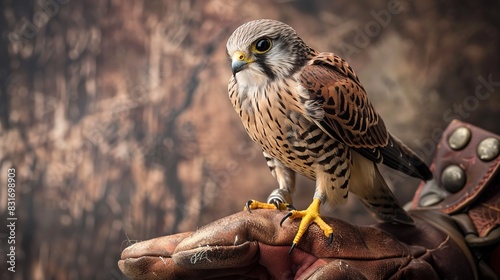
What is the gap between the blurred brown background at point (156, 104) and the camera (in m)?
1.81

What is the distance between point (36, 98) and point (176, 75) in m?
0.50

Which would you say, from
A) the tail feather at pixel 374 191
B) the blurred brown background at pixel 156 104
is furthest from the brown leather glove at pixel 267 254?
the blurred brown background at pixel 156 104

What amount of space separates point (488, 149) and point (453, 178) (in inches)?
4.6

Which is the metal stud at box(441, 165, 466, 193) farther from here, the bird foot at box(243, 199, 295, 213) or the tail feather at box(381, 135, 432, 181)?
the bird foot at box(243, 199, 295, 213)

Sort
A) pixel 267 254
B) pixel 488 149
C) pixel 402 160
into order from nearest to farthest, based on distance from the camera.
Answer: pixel 267 254, pixel 402 160, pixel 488 149

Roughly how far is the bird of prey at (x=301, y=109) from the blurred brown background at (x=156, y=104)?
0.75m

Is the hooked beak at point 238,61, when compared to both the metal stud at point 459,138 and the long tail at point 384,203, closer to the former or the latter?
the long tail at point 384,203

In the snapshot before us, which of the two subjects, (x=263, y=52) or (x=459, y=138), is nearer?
(x=263, y=52)

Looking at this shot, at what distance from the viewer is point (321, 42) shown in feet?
6.00

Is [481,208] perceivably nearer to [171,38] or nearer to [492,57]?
[492,57]

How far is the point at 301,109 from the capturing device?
1004 millimetres

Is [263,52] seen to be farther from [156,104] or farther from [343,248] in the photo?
[156,104]

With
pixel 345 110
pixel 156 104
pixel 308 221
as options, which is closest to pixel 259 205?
pixel 308 221

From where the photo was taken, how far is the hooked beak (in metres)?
0.95
